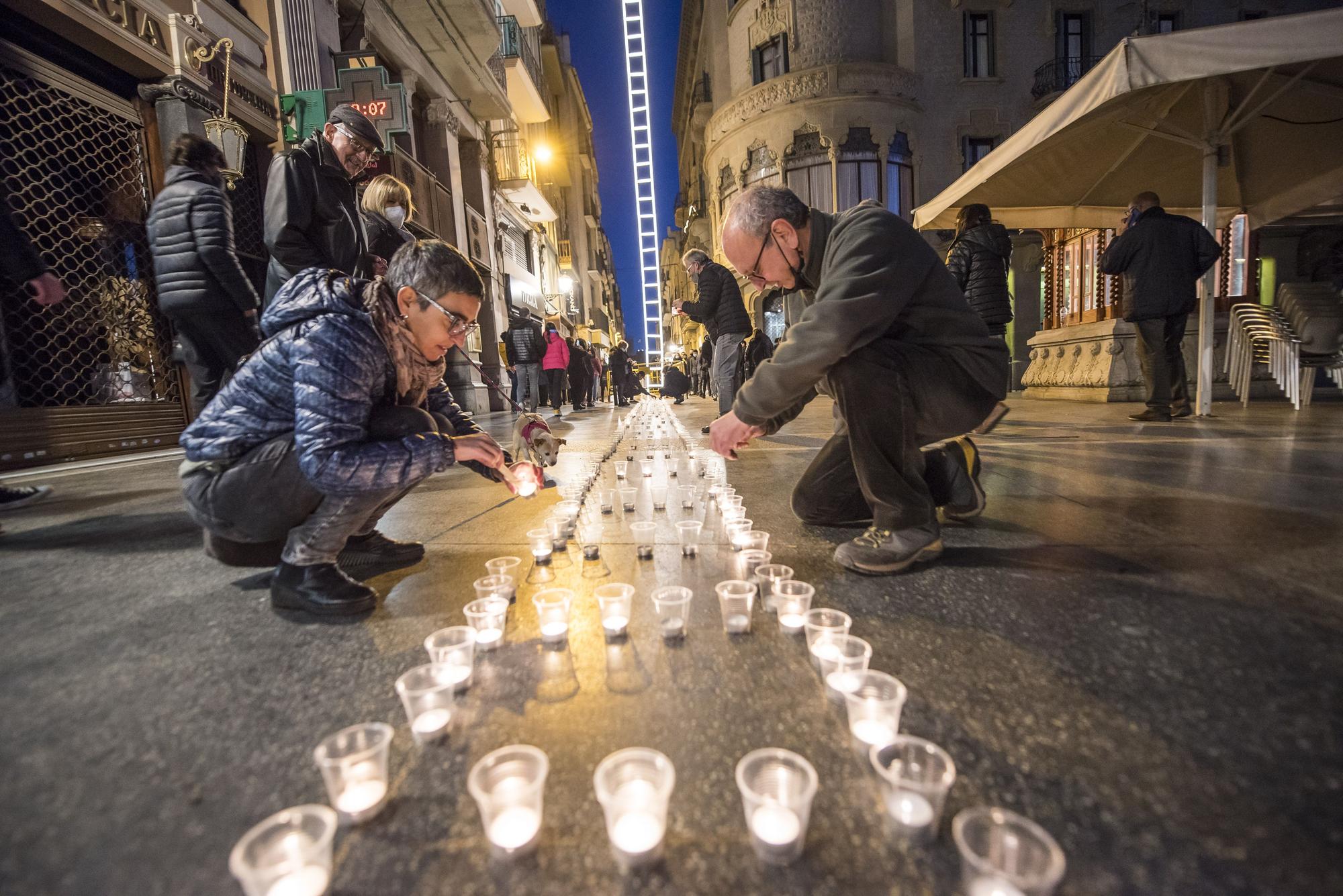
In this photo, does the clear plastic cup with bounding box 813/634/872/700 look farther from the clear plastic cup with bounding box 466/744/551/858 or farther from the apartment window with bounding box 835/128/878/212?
the apartment window with bounding box 835/128/878/212

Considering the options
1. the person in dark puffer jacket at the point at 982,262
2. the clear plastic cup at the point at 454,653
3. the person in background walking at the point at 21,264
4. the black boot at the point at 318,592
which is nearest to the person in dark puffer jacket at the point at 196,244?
the person in background walking at the point at 21,264

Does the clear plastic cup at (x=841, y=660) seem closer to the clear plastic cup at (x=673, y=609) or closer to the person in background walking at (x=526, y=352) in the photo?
the clear plastic cup at (x=673, y=609)

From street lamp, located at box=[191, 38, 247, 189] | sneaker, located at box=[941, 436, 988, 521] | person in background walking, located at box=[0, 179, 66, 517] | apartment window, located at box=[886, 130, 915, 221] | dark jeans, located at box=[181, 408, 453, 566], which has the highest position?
apartment window, located at box=[886, 130, 915, 221]

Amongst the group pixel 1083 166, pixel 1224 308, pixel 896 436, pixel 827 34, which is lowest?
pixel 896 436

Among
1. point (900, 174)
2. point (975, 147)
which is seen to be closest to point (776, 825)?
point (900, 174)

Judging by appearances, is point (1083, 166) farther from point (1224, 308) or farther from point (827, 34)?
point (827, 34)

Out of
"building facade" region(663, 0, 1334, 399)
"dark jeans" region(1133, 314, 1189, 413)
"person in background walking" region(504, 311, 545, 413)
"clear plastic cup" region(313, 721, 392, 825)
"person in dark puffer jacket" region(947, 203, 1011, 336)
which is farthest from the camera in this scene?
"building facade" region(663, 0, 1334, 399)

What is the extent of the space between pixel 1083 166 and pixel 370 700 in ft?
30.9

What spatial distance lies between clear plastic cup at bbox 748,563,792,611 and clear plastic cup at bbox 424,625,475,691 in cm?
95

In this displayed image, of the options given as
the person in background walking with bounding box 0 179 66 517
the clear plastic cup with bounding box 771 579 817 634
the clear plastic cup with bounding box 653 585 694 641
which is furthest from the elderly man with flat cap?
the clear plastic cup with bounding box 771 579 817 634

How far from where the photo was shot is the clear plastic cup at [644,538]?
8.34 ft

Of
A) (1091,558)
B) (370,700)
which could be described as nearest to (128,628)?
(370,700)

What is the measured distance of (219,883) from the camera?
892mm

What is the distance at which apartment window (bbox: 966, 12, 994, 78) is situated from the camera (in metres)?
19.7
